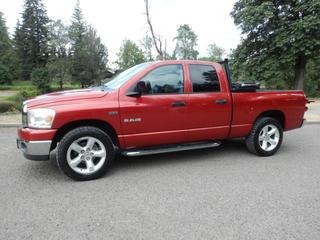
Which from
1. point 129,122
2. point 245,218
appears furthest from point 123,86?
point 245,218

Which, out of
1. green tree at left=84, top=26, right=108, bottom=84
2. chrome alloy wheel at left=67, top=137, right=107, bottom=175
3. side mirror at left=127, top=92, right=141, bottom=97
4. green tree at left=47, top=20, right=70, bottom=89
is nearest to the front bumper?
chrome alloy wheel at left=67, top=137, right=107, bottom=175

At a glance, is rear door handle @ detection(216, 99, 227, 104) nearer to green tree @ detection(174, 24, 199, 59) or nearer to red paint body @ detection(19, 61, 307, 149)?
red paint body @ detection(19, 61, 307, 149)

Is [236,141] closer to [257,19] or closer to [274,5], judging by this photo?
[257,19]

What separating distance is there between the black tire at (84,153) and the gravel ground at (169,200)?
15cm

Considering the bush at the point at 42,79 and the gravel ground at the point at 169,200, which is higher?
the bush at the point at 42,79

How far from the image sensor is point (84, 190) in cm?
364

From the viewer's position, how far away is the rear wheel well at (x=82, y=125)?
3.96 m

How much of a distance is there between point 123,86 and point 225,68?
2129mm

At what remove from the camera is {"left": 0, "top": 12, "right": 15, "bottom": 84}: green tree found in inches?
2179

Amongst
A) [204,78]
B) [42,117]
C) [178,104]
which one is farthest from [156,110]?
[42,117]

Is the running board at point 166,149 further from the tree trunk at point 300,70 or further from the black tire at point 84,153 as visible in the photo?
the tree trunk at point 300,70

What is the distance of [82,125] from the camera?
13.3 ft

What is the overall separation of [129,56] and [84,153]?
51.3 meters

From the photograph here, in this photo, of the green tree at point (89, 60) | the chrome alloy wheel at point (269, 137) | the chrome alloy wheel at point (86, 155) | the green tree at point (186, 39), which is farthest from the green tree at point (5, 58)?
the chrome alloy wheel at point (269, 137)
